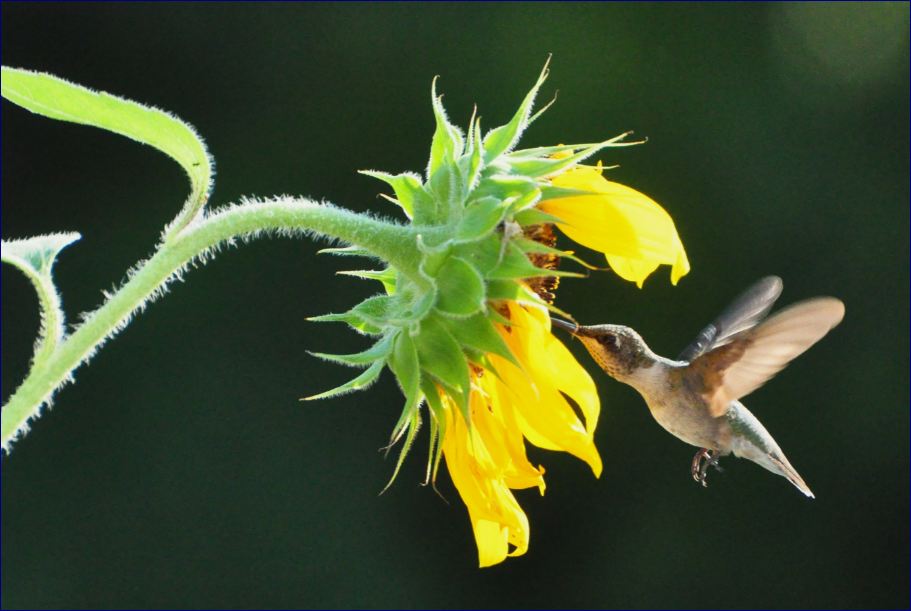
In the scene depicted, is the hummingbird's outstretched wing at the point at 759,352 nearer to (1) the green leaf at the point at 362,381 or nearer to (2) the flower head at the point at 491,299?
(2) the flower head at the point at 491,299

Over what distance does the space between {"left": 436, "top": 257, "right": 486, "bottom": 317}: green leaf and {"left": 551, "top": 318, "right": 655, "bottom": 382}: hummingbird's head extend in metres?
0.54

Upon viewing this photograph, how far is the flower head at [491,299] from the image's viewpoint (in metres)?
1.18

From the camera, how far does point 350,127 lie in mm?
4277

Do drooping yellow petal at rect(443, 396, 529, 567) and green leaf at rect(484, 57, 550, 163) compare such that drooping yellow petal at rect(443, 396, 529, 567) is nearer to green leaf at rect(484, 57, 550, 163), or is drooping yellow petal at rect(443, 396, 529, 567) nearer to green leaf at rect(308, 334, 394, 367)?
green leaf at rect(308, 334, 394, 367)

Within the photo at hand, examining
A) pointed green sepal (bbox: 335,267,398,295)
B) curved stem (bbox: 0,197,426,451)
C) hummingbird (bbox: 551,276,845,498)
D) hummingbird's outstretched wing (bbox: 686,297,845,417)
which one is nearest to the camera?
curved stem (bbox: 0,197,426,451)

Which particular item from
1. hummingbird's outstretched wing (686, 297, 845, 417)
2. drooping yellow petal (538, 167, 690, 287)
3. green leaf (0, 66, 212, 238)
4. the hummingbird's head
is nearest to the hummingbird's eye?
the hummingbird's head

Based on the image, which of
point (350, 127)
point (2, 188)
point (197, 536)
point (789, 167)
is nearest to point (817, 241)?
point (789, 167)

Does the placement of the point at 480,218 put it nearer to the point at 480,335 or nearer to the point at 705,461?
the point at 480,335

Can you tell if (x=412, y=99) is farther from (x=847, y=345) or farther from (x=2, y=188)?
(x=847, y=345)

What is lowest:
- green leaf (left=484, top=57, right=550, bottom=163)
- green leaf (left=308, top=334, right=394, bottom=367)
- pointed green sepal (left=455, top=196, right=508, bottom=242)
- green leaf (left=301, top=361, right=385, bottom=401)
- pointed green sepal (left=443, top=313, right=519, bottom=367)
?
pointed green sepal (left=443, top=313, right=519, bottom=367)

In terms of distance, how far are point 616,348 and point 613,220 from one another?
1.63 ft

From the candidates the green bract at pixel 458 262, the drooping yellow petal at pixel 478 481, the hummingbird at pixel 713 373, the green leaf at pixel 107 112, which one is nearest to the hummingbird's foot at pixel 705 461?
the hummingbird at pixel 713 373

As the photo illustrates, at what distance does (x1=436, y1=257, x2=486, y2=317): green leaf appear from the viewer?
3.83 ft

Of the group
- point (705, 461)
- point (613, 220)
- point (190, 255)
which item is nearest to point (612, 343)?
point (705, 461)
